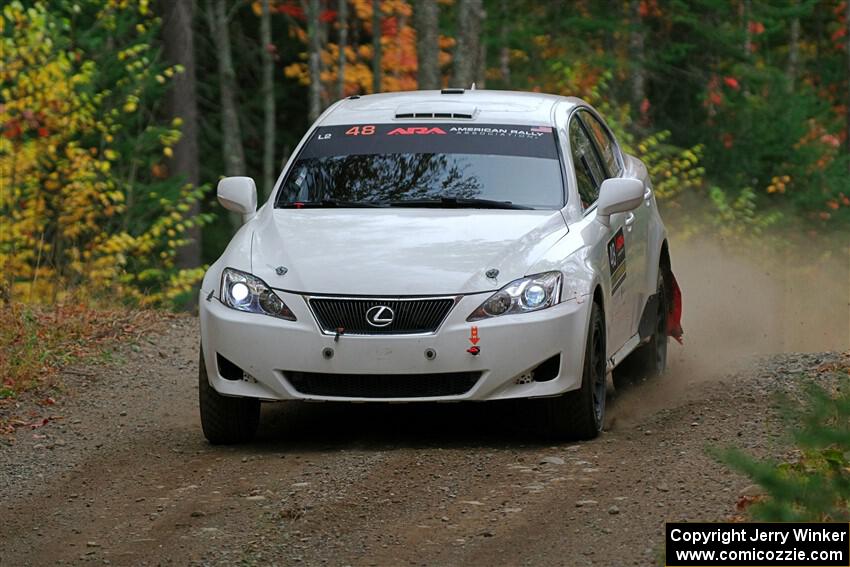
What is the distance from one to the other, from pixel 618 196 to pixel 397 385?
192 cm

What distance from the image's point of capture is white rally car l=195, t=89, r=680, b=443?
8.22m

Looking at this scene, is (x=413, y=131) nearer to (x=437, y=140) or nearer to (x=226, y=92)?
(x=437, y=140)

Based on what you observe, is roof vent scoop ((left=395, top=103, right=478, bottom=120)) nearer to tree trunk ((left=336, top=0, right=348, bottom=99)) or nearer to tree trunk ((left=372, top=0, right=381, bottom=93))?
tree trunk ((left=336, top=0, right=348, bottom=99))

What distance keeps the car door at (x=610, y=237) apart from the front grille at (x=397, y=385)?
123cm

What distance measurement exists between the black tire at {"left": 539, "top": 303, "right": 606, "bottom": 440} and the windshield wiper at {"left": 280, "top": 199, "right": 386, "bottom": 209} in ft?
4.93

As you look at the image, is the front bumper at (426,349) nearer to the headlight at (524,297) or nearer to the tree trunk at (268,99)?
the headlight at (524,297)

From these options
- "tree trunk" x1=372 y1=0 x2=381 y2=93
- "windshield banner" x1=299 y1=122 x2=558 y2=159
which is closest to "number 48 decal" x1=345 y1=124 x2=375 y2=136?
"windshield banner" x1=299 y1=122 x2=558 y2=159

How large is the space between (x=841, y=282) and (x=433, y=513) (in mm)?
19359

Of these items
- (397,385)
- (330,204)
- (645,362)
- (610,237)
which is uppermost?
(330,204)

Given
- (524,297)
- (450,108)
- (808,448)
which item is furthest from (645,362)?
(808,448)

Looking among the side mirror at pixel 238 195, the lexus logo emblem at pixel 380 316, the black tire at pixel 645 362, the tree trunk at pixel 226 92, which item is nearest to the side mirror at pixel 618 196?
the lexus logo emblem at pixel 380 316

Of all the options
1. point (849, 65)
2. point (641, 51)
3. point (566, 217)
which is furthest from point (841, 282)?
point (566, 217)

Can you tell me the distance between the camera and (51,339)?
12391 mm

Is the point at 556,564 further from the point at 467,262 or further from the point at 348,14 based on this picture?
the point at 348,14
